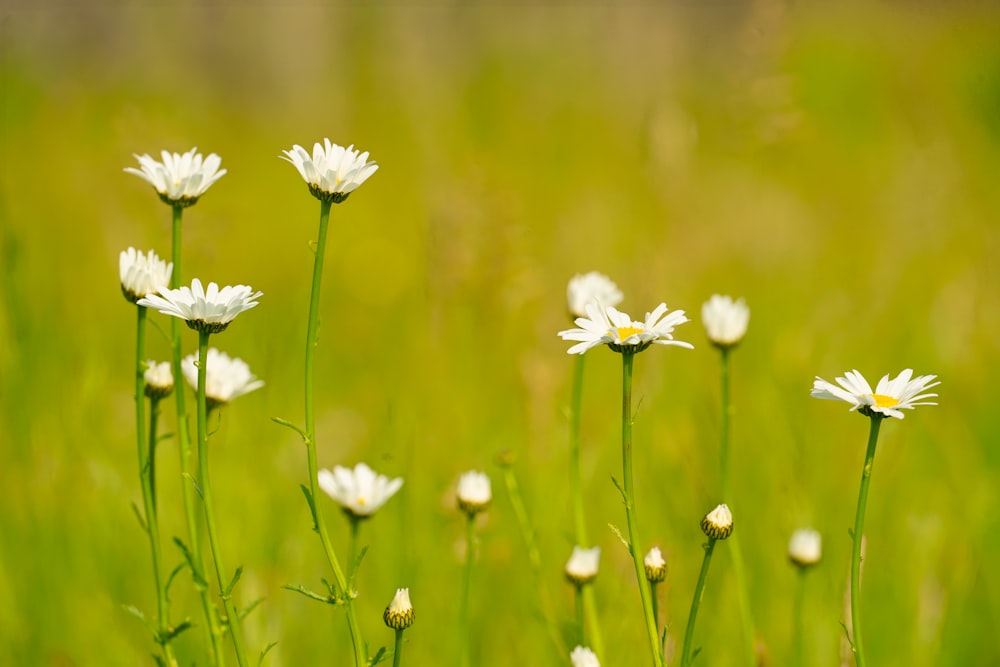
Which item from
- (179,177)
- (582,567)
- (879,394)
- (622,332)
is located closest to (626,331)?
(622,332)

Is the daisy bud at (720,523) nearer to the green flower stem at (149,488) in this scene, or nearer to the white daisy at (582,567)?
the white daisy at (582,567)

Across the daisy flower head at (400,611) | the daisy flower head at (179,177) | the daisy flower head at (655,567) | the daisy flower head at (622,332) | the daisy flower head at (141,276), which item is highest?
the daisy flower head at (179,177)

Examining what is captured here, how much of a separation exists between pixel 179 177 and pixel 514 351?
1772 mm

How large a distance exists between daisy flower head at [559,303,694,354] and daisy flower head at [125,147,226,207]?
0.54m

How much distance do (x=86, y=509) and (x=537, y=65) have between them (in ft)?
14.7

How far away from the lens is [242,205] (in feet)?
14.8

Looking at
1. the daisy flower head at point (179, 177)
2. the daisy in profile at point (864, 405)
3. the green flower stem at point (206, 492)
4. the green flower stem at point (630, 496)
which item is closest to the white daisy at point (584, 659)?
the green flower stem at point (630, 496)

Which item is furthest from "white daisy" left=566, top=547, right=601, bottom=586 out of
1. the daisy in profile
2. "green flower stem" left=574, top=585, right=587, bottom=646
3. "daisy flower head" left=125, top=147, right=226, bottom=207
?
"daisy flower head" left=125, top=147, right=226, bottom=207

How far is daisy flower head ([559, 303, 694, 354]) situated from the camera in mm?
1034

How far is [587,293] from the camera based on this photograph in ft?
5.10

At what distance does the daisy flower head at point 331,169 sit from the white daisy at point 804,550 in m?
0.91

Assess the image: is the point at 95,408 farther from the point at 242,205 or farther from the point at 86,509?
the point at 242,205

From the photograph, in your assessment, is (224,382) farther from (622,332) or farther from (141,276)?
(622,332)

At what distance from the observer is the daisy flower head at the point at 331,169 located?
44.0 inches
